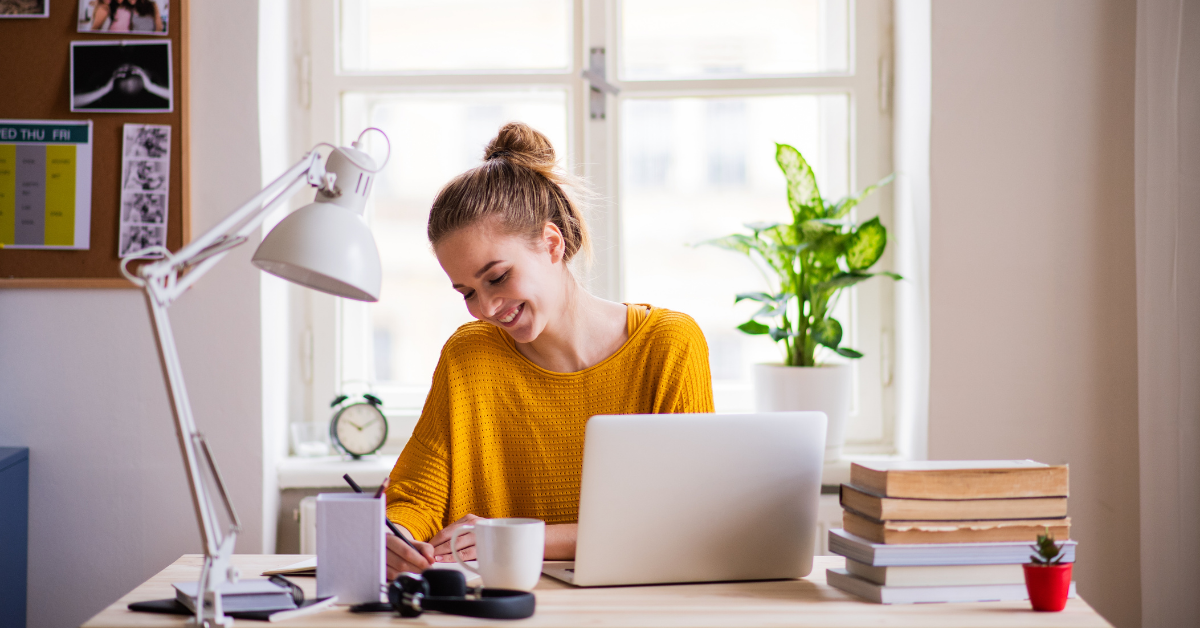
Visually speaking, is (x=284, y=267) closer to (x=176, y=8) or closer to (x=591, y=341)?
(x=591, y=341)

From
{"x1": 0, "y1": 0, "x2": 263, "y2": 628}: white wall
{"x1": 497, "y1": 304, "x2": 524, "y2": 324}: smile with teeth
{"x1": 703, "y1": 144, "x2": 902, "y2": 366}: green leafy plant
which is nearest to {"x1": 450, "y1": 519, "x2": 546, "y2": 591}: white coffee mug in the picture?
{"x1": 497, "y1": 304, "x2": 524, "y2": 324}: smile with teeth

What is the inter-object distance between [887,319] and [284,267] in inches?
71.4

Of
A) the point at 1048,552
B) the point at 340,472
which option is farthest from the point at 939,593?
the point at 340,472

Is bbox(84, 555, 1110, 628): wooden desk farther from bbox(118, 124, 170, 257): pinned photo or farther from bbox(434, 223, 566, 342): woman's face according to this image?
bbox(118, 124, 170, 257): pinned photo

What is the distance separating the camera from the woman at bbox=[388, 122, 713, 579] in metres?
1.48

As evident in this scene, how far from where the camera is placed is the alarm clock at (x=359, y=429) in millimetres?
2307

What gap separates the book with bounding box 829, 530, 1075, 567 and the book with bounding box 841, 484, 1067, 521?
1.3 inches

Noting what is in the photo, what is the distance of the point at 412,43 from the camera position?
8.29 ft

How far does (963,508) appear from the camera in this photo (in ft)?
3.50

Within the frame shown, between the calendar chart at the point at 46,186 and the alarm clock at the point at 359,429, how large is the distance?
0.72 metres

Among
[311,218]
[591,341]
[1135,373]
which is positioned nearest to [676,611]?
[311,218]

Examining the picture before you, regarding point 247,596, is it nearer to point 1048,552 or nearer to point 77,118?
point 1048,552

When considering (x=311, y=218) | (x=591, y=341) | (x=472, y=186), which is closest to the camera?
(x=311, y=218)

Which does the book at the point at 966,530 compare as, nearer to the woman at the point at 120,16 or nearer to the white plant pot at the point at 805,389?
the white plant pot at the point at 805,389
